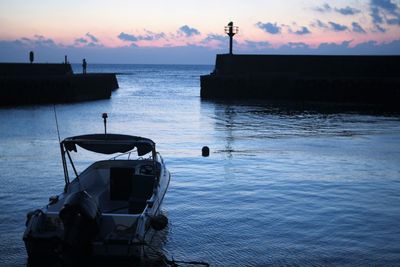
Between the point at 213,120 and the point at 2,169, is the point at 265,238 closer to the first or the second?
the point at 2,169

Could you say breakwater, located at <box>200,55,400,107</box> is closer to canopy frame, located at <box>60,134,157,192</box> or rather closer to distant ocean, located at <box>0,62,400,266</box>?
distant ocean, located at <box>0,62,400,266</box>

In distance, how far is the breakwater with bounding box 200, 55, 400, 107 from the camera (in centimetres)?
4394

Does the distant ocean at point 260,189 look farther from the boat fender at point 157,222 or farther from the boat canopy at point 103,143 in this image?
the boat canopy at point 103,143

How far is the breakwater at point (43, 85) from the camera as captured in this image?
41594mm

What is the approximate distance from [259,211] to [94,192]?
4135 millimetres

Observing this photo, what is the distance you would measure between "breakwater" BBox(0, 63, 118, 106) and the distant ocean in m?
11.8

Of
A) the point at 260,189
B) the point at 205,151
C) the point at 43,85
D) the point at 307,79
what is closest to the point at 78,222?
the point at 260,189

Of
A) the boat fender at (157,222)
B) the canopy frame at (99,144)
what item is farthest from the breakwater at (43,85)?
the boat fender at (157,222)

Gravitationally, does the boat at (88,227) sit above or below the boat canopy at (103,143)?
below

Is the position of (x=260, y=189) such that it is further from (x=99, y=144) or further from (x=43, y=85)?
(x=43, y=85)

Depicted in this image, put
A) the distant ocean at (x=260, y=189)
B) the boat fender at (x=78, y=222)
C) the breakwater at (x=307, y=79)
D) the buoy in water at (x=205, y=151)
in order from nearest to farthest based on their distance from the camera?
→ 1. the boat fender at (x=78, y=222)
2. the distant ocean at (x=260, y=189)
3. the buoy in water at (x=205, y=151)
4. the breakwater at (x=307, y=79)

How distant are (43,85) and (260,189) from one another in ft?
111

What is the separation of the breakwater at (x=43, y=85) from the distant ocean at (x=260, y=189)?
11821mm

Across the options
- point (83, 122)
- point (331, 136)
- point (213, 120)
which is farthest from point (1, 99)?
point (331, 136)
